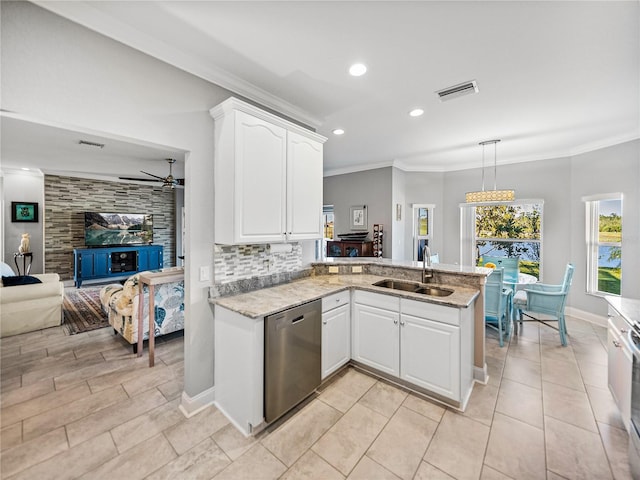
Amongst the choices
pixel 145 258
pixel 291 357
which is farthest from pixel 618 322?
pixel 145 258

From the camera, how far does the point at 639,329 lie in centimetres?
162

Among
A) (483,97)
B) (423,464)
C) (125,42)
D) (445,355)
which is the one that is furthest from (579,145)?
(125,42)

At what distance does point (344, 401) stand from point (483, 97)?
3.24 m

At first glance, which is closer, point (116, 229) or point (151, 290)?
point (151, 290)

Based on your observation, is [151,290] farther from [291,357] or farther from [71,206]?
[71,206]

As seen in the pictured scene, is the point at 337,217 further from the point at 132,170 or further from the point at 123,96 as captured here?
the point at 123,96

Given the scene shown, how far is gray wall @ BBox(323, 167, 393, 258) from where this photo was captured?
18.3 feet

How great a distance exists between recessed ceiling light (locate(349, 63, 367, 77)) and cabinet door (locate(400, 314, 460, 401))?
84.9 inches

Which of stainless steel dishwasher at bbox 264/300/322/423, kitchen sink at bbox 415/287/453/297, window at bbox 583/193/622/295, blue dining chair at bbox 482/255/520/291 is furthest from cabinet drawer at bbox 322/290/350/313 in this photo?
window at bbox 583/193/622/295

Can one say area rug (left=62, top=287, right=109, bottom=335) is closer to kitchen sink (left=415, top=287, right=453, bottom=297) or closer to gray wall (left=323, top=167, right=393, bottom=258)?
kitchen sink (left=415, top=287, right=453, bottom=297)

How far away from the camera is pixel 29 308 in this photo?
373cm

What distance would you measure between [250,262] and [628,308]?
3.07 metres

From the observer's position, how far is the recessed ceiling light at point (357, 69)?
2.21 metres

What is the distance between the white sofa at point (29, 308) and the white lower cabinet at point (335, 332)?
416 cm
